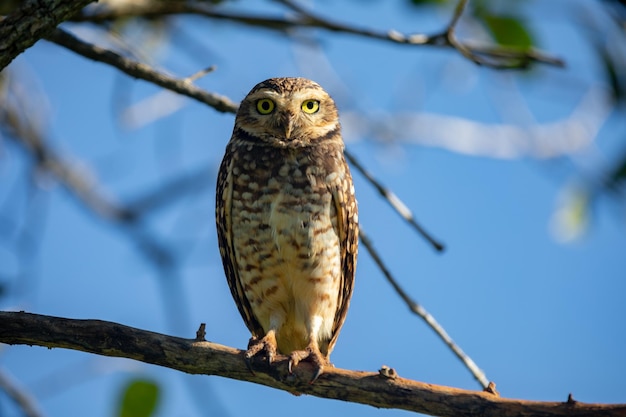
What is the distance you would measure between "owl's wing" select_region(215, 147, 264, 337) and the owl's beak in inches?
12.8

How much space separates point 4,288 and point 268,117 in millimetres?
1686

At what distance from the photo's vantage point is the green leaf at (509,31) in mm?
4344

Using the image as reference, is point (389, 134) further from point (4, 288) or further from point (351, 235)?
point (4, 288)

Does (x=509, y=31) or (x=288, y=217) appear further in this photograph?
(x=509, y=31)

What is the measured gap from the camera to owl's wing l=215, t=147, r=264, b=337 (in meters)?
4.44

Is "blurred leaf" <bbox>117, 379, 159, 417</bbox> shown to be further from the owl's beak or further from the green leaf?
the green leaf

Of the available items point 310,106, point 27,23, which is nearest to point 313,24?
point 310,106

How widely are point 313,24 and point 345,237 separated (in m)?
1.16

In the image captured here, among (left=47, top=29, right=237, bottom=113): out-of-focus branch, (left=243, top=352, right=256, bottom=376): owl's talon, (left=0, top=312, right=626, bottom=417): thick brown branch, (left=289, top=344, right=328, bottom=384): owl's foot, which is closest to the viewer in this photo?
(left=0, top=312, right=626, bottom=417): thick brown branch

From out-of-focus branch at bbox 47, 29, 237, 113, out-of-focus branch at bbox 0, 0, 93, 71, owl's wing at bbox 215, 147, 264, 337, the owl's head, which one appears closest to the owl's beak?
the owl's head

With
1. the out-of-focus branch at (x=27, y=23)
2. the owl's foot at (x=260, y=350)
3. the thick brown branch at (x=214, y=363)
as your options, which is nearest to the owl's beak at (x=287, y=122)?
Answer: the owl's foot at (x=260, y=350)

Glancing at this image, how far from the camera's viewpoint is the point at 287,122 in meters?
4.43

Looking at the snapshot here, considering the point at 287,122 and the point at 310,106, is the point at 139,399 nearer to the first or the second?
the point at 287,122

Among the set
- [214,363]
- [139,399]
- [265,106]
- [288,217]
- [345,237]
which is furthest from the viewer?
[265,106]
